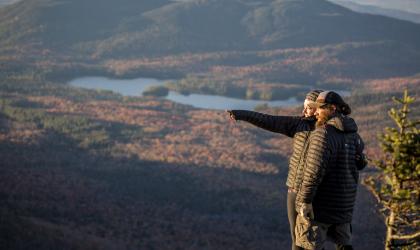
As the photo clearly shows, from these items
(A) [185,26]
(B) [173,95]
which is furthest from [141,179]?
(A) [185,26]

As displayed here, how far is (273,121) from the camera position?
7.36 m

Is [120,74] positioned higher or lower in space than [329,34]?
lower

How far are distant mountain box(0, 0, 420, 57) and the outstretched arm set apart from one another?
83.1 metres

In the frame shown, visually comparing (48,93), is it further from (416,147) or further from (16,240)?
(416,147)

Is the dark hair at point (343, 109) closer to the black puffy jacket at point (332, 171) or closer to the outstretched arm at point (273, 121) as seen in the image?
the black puffy jacket at point (332, 171)

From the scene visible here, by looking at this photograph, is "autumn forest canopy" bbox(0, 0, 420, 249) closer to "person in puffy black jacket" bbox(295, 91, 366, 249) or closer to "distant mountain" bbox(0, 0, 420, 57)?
"distant mountain" bbox(0, 0, 420, 57)

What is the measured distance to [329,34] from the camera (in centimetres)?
10806

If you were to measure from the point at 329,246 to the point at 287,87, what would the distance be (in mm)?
47503

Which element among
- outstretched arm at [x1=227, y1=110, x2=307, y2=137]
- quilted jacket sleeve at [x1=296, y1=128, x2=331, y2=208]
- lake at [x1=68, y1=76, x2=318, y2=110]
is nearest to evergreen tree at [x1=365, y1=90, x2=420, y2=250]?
quilted jacket sleeve at [x1=296, y1=128, x2=331, y2=208]

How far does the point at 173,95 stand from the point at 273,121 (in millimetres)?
58069

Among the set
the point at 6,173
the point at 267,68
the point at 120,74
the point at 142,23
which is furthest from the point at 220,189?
the point at 142,23

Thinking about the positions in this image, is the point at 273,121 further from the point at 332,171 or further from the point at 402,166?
the point at 402,166

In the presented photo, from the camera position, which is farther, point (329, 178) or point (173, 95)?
point (173, 95)

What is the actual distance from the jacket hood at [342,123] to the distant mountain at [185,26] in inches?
3306
